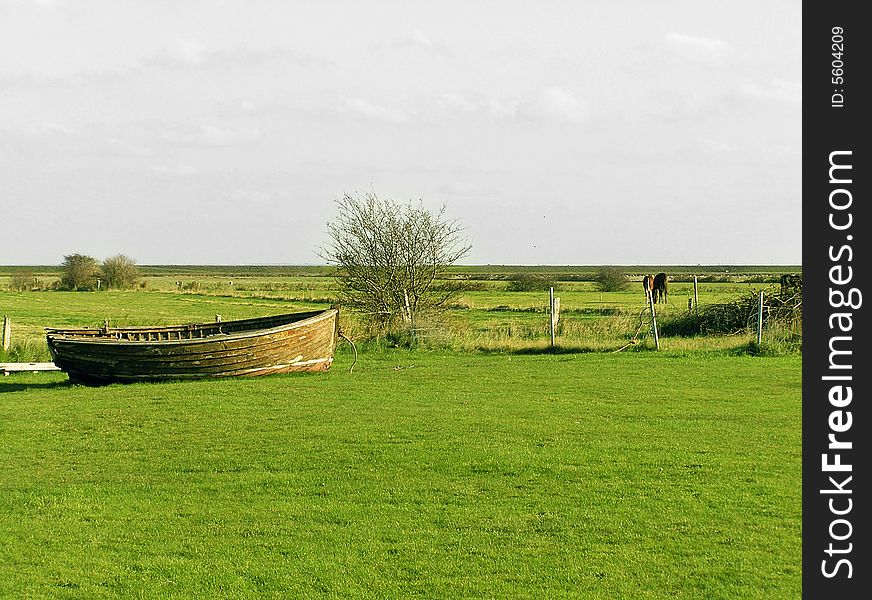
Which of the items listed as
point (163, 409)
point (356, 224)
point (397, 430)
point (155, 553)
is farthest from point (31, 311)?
point (155, 553)

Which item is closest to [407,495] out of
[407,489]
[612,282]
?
[407,489]

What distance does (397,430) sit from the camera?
481 inches

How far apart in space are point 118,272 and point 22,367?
74475mm

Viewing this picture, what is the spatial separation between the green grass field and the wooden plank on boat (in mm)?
5084

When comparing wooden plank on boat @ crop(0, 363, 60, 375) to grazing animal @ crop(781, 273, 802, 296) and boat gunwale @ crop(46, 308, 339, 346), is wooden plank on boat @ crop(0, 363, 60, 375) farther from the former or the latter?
grazing animal @ crop(781, 273, 802, 296)

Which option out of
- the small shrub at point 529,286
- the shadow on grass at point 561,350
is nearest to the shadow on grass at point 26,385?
the shadow on grass at point 561,350

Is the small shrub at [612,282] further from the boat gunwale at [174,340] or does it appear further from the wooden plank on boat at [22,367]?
the wooden plank on boat at [22,367]

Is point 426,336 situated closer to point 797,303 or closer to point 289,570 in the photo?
point 797,303

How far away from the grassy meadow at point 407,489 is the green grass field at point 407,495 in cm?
3

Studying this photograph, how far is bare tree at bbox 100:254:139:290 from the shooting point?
91.6m

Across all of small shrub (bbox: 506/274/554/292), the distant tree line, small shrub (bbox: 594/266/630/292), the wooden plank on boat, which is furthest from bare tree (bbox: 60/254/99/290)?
the wooden plank on boat

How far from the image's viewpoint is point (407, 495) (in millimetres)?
8867

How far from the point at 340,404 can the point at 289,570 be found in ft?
26.4

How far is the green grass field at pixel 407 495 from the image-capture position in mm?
6672
